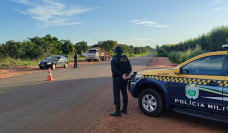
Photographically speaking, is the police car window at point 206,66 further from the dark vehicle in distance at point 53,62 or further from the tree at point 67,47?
the tree at point 67,47

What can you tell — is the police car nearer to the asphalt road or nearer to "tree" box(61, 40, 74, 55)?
the asphalt road

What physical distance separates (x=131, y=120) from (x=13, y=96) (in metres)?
5.22

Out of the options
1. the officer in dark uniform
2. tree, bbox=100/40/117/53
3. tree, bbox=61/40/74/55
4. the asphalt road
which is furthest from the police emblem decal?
tree, bbox=100/40/117/53

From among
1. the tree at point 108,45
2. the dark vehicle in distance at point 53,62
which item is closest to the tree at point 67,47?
the dark vehicle in distance at point 53,62

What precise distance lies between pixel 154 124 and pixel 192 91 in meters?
1.19

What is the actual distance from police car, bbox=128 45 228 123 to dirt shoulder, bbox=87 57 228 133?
0.33 metres

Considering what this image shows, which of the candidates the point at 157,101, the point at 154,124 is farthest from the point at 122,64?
the point at 154,124

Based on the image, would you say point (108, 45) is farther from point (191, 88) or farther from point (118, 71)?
point (191, 88)

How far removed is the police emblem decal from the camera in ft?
13.7

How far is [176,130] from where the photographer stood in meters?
4.18

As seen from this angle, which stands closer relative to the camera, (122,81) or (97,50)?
(122,81)

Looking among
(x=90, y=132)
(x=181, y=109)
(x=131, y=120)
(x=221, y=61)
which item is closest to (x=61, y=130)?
(x=90, y=132)

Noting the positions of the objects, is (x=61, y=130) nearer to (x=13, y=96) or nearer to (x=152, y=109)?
(x=152, y=109)

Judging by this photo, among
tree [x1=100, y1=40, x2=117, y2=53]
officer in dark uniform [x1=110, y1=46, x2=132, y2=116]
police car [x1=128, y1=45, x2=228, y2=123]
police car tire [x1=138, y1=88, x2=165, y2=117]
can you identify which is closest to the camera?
police car [x1=128, y1=45, x2=228, y2=123]
